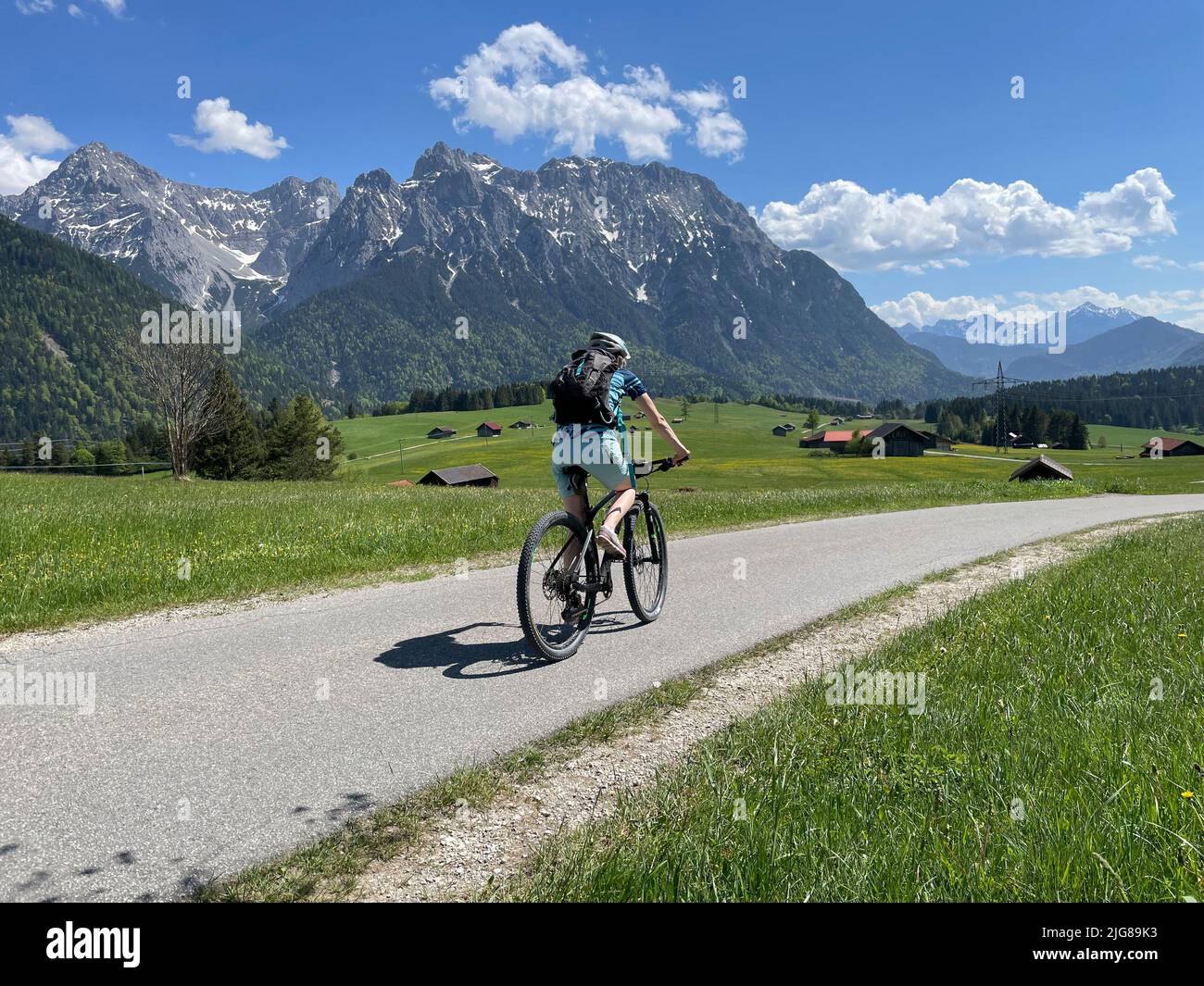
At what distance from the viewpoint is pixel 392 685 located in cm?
576

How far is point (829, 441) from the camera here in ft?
527

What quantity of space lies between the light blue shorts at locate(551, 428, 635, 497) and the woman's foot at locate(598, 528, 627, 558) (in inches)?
18.5

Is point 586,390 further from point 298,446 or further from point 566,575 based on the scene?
point 298,446

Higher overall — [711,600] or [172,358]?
[172,358]

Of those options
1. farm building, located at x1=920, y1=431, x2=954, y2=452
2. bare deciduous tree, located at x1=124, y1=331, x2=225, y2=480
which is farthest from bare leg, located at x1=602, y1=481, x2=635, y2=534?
farm building, located at x1=920, y1=431, x2=954, y2=452

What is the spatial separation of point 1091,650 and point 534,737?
16.3 ft

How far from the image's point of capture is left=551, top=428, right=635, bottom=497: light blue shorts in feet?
22.5

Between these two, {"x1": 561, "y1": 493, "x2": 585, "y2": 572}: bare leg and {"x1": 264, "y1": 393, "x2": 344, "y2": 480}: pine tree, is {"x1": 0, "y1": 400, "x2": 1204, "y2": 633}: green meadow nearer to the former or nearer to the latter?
{"x1": 561, "y1": 493, "x2": 585, "y2": 572}: bare leg
